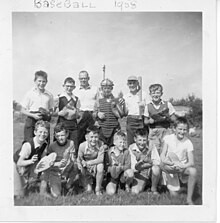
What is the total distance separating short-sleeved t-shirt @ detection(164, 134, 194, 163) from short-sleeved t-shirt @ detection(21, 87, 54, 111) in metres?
0.28

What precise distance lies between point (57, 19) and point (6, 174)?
0.37 m

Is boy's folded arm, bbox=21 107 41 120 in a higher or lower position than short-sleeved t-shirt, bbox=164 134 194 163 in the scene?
higher

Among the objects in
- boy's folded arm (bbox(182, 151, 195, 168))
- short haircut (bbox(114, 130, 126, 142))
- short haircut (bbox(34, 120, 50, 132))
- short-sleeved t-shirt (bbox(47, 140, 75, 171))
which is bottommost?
boy's folded arm (bbox(182, 151, 195, 168))

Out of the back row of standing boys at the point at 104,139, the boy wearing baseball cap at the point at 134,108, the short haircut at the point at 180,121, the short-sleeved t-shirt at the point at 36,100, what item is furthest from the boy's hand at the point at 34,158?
the short haircut at the point at 180,121

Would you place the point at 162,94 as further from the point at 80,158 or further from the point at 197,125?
the point at 80,158

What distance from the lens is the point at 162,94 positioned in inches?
34.2

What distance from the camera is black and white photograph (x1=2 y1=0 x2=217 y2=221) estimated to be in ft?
2.83

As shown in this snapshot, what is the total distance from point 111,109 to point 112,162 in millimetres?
122

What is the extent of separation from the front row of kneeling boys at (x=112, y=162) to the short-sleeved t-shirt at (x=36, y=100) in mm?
54

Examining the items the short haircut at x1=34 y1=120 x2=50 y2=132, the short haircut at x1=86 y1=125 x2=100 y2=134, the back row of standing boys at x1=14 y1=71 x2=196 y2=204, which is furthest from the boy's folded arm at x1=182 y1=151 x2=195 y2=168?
the short haircut at x1=34 y1=120 x2=50 y2=132
